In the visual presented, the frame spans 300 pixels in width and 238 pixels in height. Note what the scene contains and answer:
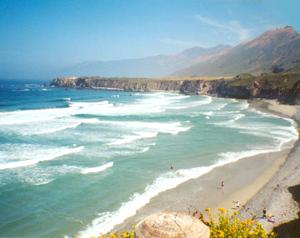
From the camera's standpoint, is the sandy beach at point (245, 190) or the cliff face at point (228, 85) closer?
the sandy beach at point (245, 190)

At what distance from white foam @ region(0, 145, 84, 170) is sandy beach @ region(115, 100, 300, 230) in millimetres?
12707

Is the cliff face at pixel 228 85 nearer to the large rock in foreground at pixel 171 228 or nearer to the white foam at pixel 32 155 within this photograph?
the white foam at pixel 32 155

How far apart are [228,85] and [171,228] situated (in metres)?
105

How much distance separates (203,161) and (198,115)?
105 ft

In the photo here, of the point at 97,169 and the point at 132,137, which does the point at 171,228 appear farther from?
the point at 132,137

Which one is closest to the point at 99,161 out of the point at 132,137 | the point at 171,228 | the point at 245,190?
the point at 132,137

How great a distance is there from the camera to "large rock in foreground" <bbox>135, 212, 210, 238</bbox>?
6.50 metres

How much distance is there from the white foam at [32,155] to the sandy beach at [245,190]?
12707 millimetres

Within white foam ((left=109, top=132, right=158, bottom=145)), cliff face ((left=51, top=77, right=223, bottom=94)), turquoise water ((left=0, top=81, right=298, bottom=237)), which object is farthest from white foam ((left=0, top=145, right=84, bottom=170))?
cliff face ((left=51, top=77, right=223, bottom=94))

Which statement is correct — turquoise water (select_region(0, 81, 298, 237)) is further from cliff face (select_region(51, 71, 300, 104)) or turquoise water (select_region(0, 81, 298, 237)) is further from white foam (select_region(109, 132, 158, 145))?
cliff face (select_region(51, 71, 300, 104))

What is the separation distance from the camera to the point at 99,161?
30859 mm

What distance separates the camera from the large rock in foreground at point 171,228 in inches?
256

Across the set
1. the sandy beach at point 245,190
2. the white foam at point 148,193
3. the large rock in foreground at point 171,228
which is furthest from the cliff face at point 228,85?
the large rock in foreground at point 171,228

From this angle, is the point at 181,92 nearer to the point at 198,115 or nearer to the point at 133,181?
the point at 198,115
